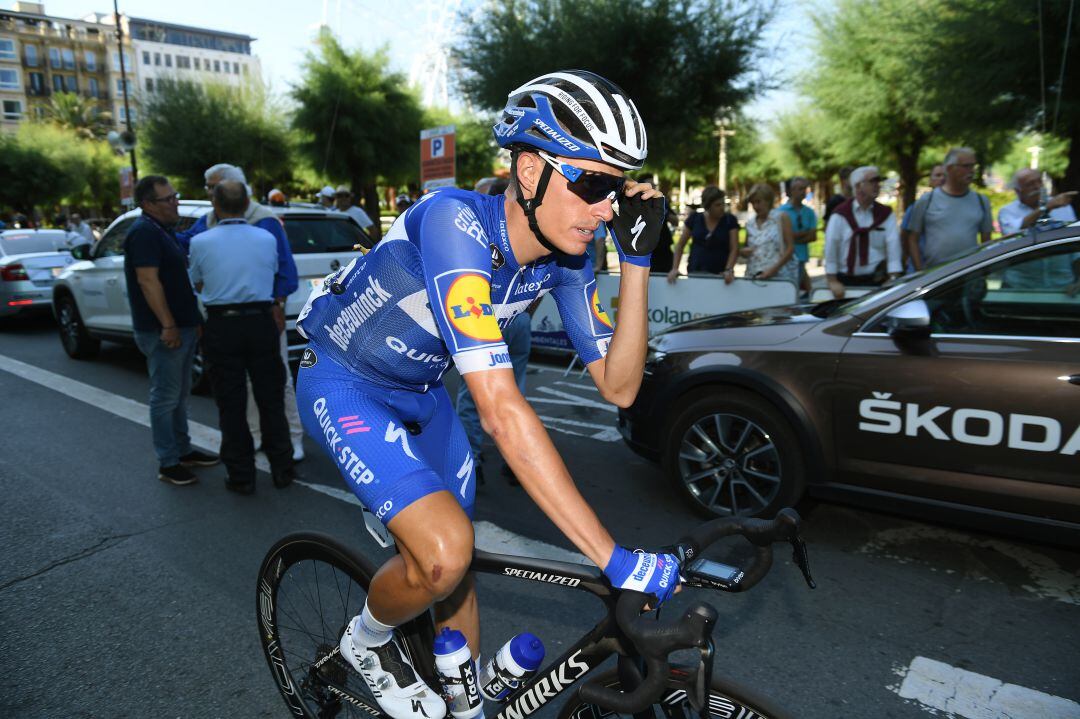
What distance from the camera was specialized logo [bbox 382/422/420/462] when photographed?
2030 mm

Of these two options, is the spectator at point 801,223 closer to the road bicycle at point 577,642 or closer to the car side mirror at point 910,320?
the car side mirror at point 910,320

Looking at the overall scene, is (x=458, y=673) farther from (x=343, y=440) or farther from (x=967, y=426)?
(x=967, y=426)

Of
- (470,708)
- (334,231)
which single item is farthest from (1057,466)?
(334,231)

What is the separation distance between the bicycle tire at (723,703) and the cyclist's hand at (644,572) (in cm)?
25

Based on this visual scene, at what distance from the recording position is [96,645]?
3.25 metres

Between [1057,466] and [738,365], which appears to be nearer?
[1057,466]

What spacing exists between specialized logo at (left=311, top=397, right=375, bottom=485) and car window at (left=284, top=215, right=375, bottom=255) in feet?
19.3

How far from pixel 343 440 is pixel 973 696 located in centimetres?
241

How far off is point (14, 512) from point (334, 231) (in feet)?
13.8

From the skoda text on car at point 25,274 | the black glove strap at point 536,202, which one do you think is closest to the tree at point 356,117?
the skoda text on car at point 25,274

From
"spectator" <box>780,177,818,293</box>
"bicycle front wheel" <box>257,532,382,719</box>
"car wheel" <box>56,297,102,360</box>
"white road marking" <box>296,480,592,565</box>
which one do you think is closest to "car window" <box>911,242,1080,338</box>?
"white road marking" <box>296,480,592,565</box>

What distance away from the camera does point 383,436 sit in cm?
205

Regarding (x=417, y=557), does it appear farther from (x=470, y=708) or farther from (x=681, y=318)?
(x=681, y=318)

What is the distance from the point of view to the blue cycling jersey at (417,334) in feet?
5.91
